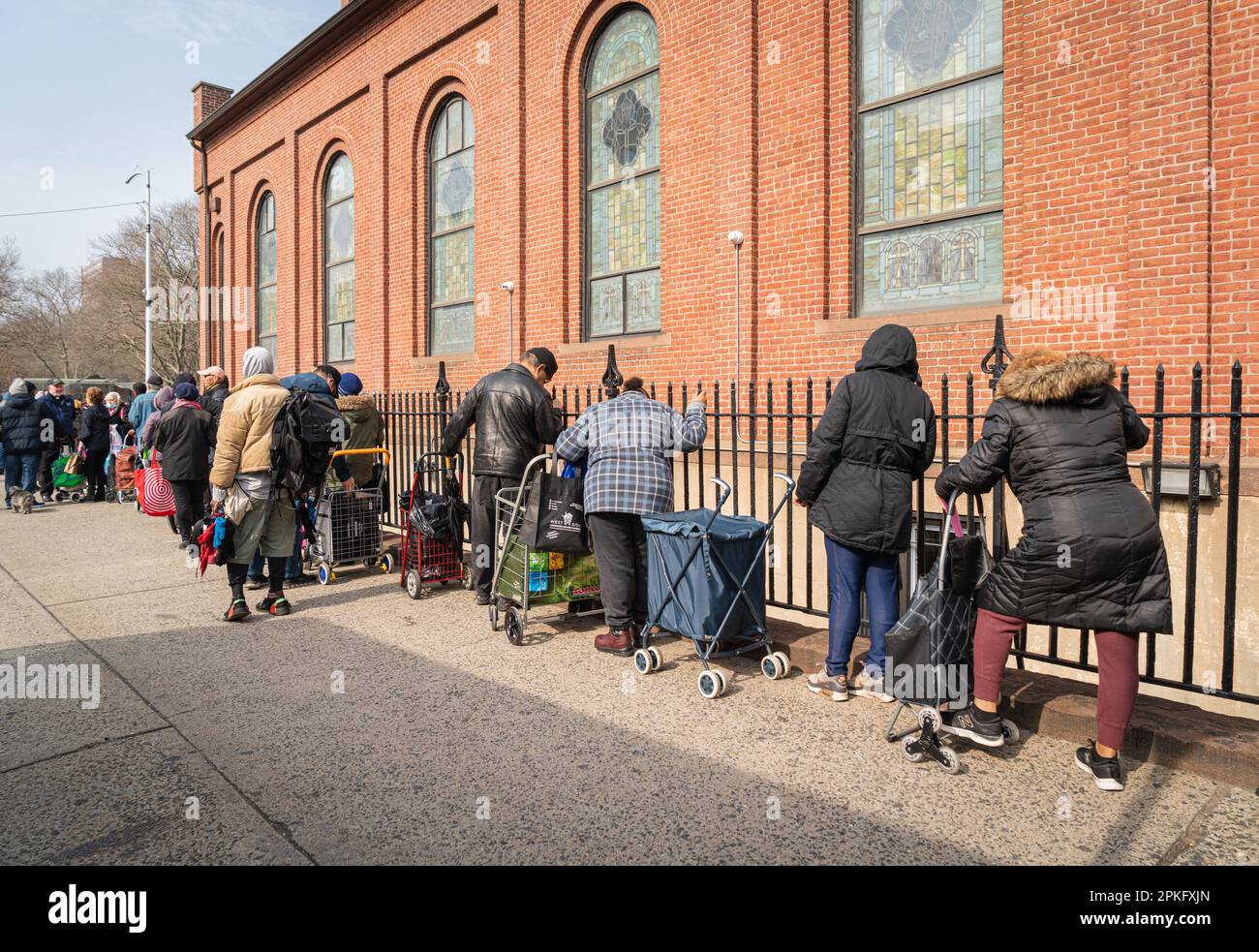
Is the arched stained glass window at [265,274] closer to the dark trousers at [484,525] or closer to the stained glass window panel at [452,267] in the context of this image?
the stained glass window panel at [452,267]

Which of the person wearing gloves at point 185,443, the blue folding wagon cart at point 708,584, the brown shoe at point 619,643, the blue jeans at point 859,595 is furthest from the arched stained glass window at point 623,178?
the blue jeans at point 859,595

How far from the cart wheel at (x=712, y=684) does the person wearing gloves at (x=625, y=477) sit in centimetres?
95

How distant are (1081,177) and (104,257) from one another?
53.6 m

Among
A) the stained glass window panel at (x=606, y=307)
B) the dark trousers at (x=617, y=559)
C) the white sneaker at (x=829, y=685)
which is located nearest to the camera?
the white sneaker at (x=829, y=685)

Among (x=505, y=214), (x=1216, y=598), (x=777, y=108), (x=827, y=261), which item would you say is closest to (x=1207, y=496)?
(x=1216, y=598)

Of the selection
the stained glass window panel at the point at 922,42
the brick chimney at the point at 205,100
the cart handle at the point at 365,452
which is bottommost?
the cart handle at the point at 365,452

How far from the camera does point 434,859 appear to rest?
10.1 feet

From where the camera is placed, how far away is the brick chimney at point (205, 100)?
79.4 ft

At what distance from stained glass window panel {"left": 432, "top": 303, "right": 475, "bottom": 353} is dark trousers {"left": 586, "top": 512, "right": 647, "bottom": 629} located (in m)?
9.38

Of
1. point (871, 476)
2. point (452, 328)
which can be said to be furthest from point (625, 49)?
point (871, 476)

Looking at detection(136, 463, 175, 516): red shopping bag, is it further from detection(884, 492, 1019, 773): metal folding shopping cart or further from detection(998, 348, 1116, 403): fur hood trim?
detection(998, 348, 1116, 403): fur hood trim

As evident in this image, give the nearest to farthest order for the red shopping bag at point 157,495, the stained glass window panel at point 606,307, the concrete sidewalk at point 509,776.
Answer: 1. the concrete sidewalk at point 509,776
2. the red shopping bag at point 157,495
3. the stained glass window panel at point 606,307

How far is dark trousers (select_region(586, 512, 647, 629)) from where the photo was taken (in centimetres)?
571

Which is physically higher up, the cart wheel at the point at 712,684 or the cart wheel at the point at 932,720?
the cart wheel at the point at 932,720
